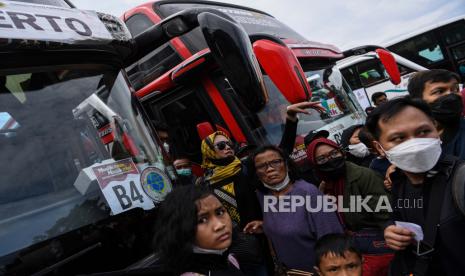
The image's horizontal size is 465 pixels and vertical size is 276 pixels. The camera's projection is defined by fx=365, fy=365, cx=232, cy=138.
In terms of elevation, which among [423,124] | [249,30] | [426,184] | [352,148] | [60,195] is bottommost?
[352,148]

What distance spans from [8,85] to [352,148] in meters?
3.13

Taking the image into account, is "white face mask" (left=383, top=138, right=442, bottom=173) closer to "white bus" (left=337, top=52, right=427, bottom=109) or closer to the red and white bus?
the red and white bus

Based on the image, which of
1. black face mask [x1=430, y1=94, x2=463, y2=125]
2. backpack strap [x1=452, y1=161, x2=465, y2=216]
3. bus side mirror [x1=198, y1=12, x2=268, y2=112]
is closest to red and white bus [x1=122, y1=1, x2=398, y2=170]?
bus side mirror [x1=198, y1=12, x2=268, y2=112]

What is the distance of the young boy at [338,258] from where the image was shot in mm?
1878

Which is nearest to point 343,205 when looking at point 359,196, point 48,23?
point 359,196

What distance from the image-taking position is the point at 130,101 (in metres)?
2.36

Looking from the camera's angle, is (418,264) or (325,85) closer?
(418,264)

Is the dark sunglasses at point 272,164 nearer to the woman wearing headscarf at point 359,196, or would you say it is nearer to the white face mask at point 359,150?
the woman wearing headscarf at point 359,196

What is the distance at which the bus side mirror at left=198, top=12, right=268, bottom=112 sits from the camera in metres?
1.89

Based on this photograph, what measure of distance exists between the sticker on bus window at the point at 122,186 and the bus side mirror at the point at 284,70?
40.7 inches

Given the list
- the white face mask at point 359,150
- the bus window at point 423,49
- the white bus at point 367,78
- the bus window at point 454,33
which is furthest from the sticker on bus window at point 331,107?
the bus window at point 454,33

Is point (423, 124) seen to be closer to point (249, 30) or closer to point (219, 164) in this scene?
point (219, 164)

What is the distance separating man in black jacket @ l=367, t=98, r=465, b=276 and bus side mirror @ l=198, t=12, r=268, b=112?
2.03ft

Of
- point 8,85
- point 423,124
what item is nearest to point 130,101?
point 8,85
